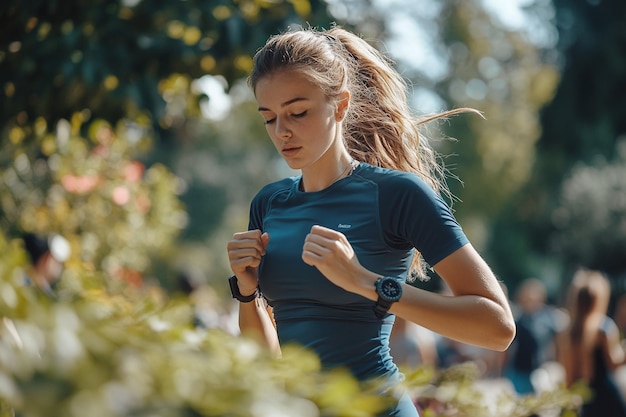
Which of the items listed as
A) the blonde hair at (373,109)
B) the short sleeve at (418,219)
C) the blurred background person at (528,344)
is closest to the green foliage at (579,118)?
the blurred background person at (528,344)

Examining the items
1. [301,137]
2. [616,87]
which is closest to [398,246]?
[301,137]

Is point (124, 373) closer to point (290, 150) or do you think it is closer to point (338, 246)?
point (338, 246)

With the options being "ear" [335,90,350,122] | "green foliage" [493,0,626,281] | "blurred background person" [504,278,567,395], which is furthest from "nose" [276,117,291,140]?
"green foliage" [493,0,626,281]

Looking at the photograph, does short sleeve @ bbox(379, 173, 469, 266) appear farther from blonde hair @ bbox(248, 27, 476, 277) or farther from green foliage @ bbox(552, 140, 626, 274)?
green foliage @ bbox(552, 140, 626, 274)

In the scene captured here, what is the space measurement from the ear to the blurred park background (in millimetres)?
666

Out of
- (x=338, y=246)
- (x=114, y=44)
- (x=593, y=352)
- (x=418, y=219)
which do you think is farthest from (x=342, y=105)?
(x=593, y=352)

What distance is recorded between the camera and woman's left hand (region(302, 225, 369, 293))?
229 centimetres

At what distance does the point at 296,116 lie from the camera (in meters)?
2.55

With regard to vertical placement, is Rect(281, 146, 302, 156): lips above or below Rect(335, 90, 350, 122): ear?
below

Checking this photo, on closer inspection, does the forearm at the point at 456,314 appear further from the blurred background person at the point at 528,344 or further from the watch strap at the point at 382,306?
the blurred background person at the point at 528,344

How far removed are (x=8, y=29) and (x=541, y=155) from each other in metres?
31.9

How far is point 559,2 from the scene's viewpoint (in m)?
34.8

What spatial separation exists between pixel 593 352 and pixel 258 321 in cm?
467

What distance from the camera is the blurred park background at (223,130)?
5.14 meters
